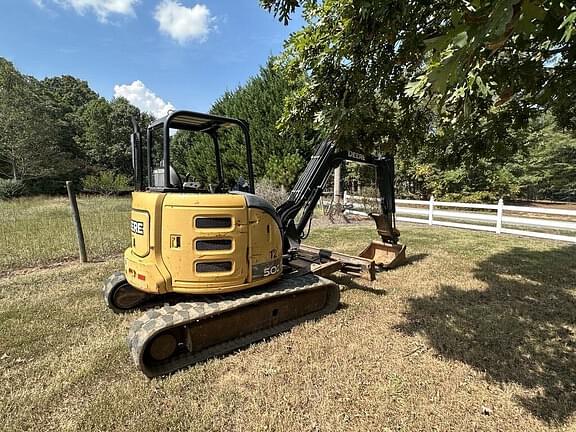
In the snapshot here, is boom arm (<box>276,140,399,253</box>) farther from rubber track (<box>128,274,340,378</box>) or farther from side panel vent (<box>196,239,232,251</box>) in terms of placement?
side panel vent (<box>196,239,232,251</box>)

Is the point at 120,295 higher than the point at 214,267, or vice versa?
the point at 214,267

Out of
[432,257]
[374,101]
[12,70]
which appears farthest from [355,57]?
[12,70]

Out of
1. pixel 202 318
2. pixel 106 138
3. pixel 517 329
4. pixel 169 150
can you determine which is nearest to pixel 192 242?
pixel 202 318

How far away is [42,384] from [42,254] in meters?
5.46

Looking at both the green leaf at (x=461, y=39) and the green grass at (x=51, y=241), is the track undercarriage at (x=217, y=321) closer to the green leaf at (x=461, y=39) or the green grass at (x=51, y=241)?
the green leaf at (x=461, y=39)

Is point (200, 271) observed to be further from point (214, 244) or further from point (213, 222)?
point (213, 222)

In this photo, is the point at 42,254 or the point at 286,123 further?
the point at 42,254

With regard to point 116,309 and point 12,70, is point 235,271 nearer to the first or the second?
point 116,309

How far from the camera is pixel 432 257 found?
7891 mm

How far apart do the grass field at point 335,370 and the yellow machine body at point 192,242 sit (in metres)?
0.81

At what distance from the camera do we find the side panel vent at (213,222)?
3428mm

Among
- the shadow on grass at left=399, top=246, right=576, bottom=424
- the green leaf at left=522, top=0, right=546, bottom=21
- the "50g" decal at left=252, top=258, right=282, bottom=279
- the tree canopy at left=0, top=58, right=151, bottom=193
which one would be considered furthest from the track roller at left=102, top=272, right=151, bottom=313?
the tree canopy at left=0, top=58, right=151, bottom=193

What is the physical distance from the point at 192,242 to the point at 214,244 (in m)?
0.23

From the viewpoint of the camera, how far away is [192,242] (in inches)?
135
